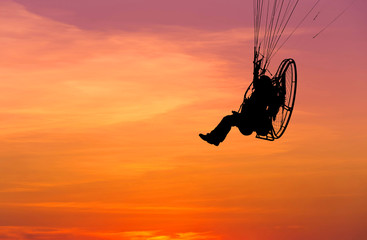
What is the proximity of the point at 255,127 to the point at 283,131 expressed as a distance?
182cm

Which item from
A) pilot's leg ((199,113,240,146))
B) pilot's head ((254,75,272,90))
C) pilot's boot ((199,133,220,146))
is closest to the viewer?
pilot's head ((254,75,272,90))

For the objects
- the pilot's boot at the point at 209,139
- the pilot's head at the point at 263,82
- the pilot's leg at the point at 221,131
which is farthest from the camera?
the pilot's boot at the point at 209,139

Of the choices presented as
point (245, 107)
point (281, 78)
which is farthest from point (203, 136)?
point (281, 78)

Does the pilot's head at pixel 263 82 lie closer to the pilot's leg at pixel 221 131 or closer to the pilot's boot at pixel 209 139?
the pilot's leg at pixel 221 131

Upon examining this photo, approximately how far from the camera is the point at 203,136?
35.7 metres

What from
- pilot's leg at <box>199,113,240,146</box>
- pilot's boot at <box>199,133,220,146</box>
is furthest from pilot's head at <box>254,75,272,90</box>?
pilot's boot at <box>199,133,220,146</box>

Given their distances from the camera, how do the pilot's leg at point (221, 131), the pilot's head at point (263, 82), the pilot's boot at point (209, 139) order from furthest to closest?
the pilot's boot at point (209, 139)
the pilot's leg at point (221, 131)
the pilot's head at point (263, 82)

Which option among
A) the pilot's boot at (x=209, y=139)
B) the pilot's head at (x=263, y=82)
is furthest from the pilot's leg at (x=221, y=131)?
the pilot's head at (x=263, y=82)

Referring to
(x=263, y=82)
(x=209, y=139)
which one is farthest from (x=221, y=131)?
(x=263, y=82)

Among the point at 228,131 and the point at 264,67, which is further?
the point at 228,131

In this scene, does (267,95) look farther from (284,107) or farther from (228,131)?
(228,131)

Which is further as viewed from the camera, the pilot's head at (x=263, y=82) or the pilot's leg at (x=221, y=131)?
the pilot's leg at (x=221, y=131)

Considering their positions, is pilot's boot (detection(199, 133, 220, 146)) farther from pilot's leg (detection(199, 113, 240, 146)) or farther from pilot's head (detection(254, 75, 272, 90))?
pilot's head (detection(254, 75, 272, 90))

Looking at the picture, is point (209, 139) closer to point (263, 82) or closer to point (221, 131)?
point (221, 131)
